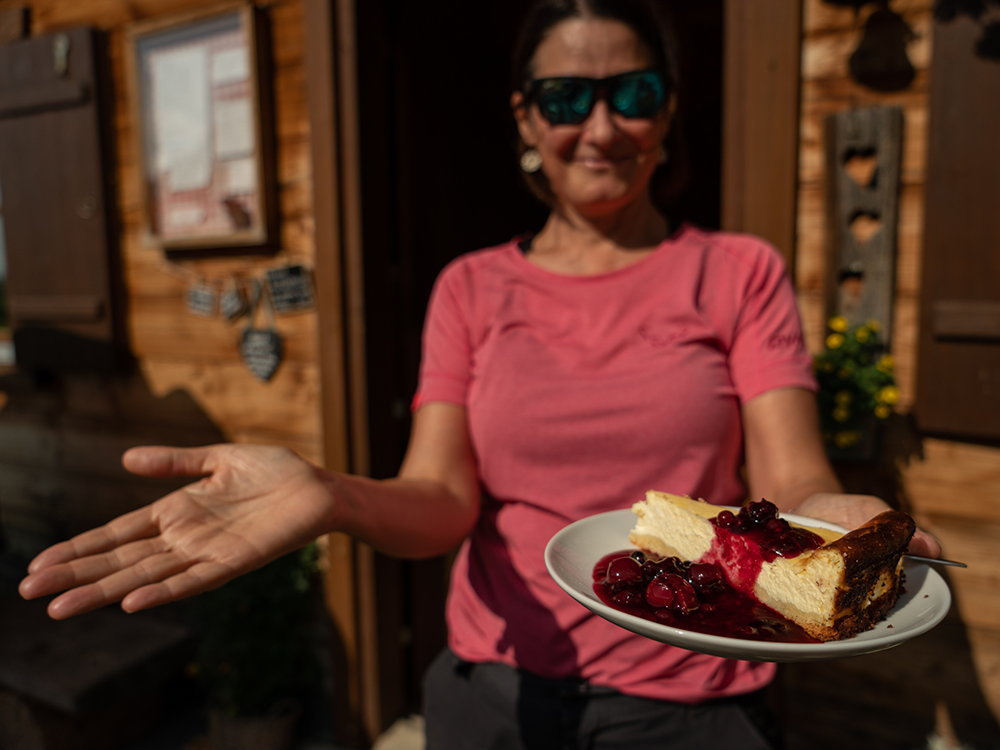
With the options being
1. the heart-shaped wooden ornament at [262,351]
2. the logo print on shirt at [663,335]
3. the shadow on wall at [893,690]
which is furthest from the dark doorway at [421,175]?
the shadow on wall at [893,690]

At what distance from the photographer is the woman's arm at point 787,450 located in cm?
136

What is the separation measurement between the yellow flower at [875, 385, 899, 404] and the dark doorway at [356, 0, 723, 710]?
137 cm

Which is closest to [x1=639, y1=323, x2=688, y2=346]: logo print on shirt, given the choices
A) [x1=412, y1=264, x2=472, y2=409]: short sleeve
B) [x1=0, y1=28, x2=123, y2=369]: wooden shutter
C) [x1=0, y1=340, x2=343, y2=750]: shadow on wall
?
[x1=412, y1=264, x2=472, y2=409]: short sleeve

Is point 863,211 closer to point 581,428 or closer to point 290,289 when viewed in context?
point 581,428

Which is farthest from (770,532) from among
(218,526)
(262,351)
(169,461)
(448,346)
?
(262,351)

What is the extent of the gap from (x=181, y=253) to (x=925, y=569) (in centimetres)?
328

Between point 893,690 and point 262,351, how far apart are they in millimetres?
2852

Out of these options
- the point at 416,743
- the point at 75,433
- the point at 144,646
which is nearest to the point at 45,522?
the point at 75,433

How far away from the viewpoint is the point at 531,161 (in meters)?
1.91

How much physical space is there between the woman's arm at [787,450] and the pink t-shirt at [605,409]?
0.12 feet

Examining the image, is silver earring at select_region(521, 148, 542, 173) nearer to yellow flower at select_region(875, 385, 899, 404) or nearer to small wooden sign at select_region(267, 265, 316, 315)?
yellow flower at select_region(875, 385, 899, 404)

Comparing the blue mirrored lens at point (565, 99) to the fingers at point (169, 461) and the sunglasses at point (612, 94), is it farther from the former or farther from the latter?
the fingers at point (169, 461)

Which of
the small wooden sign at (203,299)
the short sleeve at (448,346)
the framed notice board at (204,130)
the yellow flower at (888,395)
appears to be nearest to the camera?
the short sleeve at (448,346)

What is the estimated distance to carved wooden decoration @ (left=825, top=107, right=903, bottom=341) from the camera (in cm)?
198
